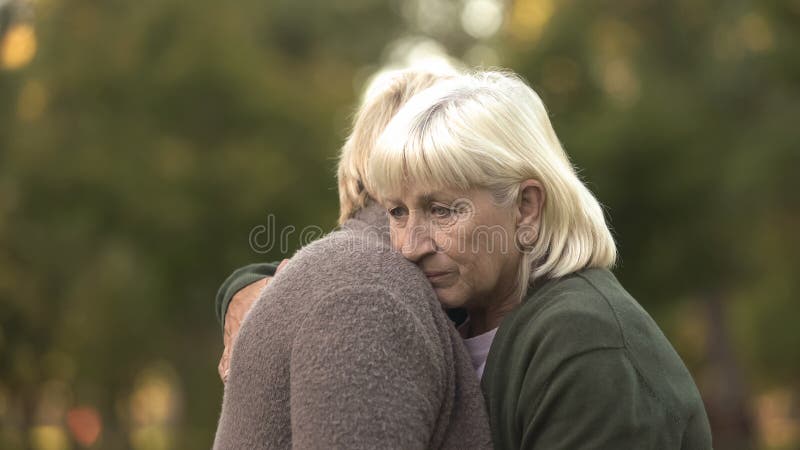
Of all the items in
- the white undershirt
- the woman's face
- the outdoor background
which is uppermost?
the woman's face

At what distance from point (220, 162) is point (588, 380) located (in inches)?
452

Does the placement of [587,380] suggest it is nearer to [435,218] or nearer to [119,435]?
[435,218]

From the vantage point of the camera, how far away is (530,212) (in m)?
2.28

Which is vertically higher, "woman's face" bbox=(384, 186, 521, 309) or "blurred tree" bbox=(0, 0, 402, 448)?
"woman's face" bbox=(384, 186, 521, 309)

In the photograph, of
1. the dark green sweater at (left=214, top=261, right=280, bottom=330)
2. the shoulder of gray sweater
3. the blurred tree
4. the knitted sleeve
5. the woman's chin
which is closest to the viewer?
the knitted sleeve

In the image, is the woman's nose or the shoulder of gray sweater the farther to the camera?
the woman's nose

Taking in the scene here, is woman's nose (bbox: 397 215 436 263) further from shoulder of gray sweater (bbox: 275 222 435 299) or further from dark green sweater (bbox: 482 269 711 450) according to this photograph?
dark green sweater (bbox: 482 269 711 450)

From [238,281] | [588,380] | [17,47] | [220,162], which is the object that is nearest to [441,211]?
[588,380]

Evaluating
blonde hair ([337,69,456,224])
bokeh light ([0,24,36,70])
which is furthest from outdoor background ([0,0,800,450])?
blonde hair ([337,69,456,224])

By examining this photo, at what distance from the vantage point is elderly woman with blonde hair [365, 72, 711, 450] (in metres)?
1.95

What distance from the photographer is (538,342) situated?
2043 millimetres

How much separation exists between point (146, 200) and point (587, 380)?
36.1 ft

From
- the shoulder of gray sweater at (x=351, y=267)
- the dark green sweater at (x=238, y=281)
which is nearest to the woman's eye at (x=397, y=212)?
the shoulder of gray sweater at (x=351, y=267)

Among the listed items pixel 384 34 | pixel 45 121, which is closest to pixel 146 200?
pixel 45 121
